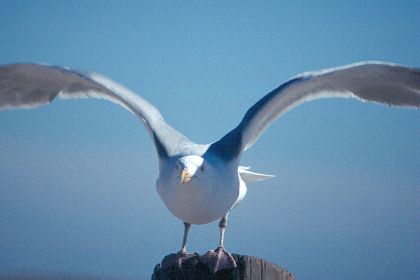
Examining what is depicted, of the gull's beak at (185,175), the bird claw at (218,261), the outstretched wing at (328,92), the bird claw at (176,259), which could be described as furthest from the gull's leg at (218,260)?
the outstretched wing at (328,92)

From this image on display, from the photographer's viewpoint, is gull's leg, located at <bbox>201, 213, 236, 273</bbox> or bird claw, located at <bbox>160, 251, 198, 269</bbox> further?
bird claw, located at <bbox>160, 251, 198, 269</bbox>

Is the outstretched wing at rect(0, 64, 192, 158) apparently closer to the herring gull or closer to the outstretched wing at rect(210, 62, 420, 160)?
the herring gull

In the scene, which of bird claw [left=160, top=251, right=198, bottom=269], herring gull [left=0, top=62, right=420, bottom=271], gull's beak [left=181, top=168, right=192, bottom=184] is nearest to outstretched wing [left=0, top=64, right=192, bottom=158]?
herring gull [left=0, top=62, right=420, bottom=271]

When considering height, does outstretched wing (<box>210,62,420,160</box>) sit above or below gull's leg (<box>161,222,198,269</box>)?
above

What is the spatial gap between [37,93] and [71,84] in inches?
14.2

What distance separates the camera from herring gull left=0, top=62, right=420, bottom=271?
3572mm

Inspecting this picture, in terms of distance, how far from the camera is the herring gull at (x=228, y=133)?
3.57 m

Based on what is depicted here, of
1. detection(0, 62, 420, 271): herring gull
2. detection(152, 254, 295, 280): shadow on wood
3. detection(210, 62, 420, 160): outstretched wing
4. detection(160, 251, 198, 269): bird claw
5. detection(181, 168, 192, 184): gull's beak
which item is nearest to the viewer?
detection(152, 254, 295, 280): shadow on wood

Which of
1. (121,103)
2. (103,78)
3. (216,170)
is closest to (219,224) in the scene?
(216,170)

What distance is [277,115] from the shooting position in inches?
181

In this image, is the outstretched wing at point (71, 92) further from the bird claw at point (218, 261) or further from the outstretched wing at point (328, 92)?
the bird claw at point (218, 261)

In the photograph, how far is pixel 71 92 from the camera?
5090 mm

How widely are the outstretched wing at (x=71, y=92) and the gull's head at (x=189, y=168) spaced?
461 mm

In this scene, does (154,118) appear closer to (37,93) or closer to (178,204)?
(178,204)
